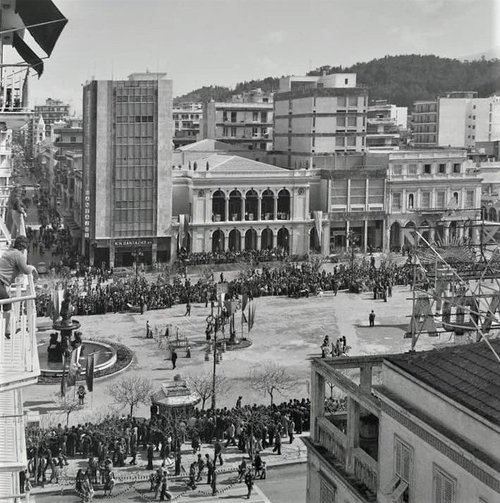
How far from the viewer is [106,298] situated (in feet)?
161

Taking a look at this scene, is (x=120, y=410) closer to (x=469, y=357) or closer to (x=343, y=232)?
(x=469, y=357)

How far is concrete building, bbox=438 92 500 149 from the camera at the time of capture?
353 feet

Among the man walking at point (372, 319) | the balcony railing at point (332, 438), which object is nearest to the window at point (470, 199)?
the man walking at point (372, 319)

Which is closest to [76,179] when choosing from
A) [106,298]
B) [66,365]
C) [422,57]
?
[106,298]

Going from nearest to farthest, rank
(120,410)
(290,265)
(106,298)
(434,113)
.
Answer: (120,410) < (106,298) < (290,265) < (434,113)

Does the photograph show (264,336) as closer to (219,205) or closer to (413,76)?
(219,205)

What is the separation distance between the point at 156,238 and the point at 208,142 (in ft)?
68.1

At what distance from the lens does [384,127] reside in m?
111

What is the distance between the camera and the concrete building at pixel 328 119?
252 feet

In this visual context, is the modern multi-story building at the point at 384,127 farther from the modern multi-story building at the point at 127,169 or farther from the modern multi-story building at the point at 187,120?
the modern multi-story building at the point at 127,169

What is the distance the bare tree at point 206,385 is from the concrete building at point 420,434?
570 inches

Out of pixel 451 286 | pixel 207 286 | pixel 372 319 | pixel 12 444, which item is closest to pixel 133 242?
pixel 207 286

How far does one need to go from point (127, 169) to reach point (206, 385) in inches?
1347

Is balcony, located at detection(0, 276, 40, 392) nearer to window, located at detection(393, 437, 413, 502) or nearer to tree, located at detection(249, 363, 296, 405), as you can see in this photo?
window, located at detection(393, 437, 413, 502)
